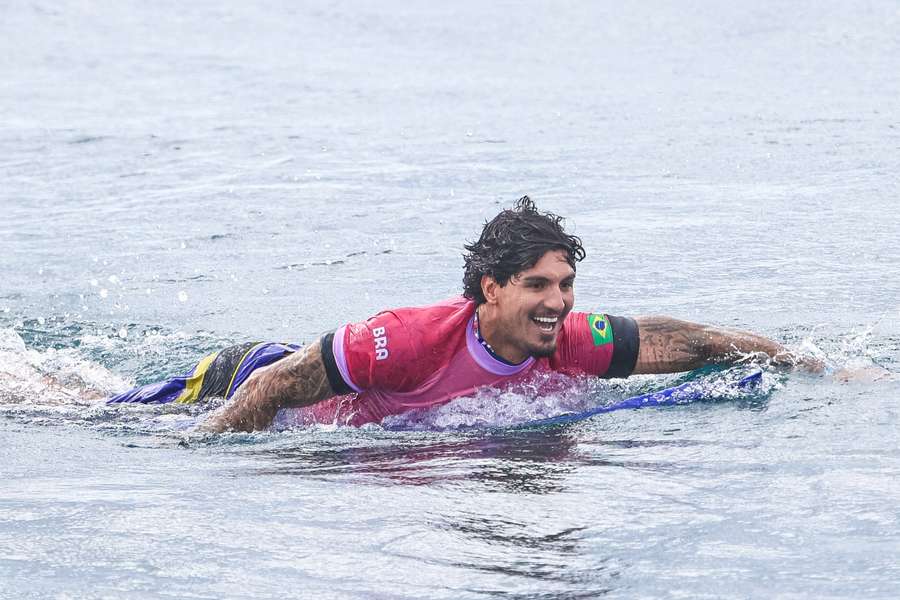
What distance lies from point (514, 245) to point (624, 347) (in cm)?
84

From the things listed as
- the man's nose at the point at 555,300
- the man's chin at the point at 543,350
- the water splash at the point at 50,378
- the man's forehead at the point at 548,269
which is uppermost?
the man's forehead at the point at 548,269

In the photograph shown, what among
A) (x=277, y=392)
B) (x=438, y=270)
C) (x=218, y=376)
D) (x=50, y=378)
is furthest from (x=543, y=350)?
(x=438, y=270)

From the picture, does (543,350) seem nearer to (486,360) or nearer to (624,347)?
(486,360)

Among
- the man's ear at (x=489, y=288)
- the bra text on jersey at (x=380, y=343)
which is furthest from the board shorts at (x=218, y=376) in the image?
the man's ear at (x=489, y=288)

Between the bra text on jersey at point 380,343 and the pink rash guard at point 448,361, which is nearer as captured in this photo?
the bra text on jersey at point 380,343

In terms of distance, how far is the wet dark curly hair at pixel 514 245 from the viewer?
23.8ft

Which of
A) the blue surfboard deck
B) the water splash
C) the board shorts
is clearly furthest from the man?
the water splash

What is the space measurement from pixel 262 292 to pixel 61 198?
15.8ft

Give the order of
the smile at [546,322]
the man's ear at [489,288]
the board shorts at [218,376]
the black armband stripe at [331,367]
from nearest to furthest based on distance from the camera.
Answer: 1. the black armband stripe at [331,367]
2. the smile at [546,322]
3. the man's ear at [489,288]
4. the board shorts at [218,376]

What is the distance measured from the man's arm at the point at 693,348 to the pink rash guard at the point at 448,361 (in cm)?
9

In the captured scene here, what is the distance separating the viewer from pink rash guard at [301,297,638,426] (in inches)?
287

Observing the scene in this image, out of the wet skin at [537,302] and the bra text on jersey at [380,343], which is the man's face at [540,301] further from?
the bra text on jersey at [380,343]

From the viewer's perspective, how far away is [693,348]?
25.2 feet

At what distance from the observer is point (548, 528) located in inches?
214
